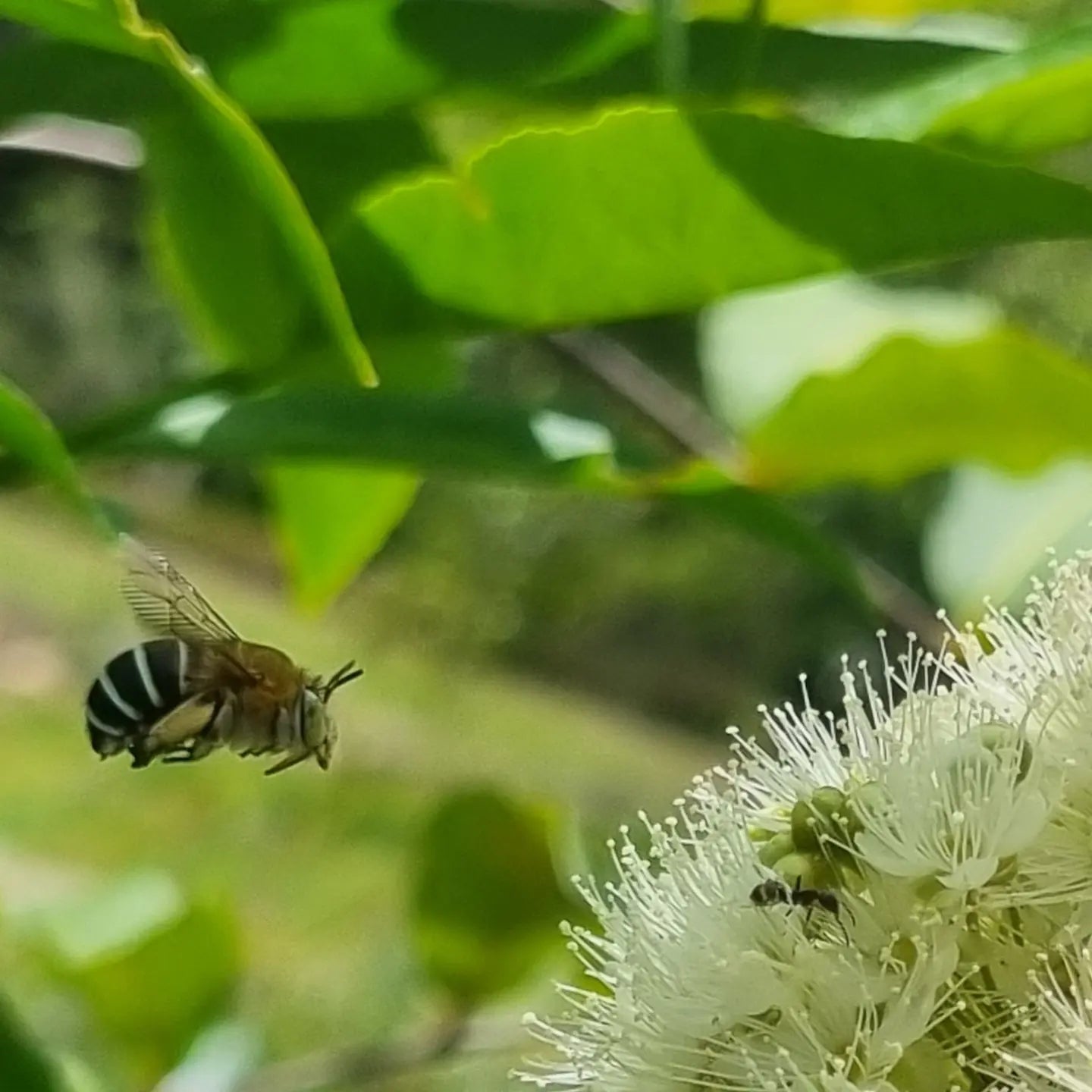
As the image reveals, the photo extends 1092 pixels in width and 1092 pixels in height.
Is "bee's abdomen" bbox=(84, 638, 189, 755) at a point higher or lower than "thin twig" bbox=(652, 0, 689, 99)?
lower

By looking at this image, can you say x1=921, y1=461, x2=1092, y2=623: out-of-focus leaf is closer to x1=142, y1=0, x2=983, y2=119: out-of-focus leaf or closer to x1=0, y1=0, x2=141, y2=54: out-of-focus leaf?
x1=142, y1=0, x2=983, y2=119: out-of-focus leaf

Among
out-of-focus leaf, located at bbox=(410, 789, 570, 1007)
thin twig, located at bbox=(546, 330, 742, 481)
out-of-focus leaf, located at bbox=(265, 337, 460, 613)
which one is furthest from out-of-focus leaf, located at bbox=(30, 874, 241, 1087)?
thin twig, located at bbox=(546, 330, 742, 481)

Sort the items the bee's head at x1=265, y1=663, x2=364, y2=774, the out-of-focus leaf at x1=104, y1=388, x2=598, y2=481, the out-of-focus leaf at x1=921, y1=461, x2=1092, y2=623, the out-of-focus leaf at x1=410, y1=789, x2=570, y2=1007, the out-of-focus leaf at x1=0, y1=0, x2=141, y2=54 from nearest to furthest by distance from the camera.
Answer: the out-of-focus leaf at x1=0, y1=0, x2=141, y2=54
the out-of-focus leaf at x1=104, y1=388, x2=598, y2=481
the bee's head at x1=265, y1=663, x2=364, y2=774
the out-of-focus leaf at x1=921, y1=461, x2=1092, y2=623
the out-of-focus leaf at x1=410, y1=789, x2=570, y2=1007

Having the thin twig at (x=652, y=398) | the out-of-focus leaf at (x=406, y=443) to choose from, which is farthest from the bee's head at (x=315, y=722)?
the thin twig at (x=652, y=398)

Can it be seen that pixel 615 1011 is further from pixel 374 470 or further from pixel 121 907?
pixel 121 907

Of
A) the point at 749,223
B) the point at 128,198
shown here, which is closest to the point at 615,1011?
the point at 749,223

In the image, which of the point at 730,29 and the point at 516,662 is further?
the point at 516,662

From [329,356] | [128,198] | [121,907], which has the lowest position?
[121,907]
